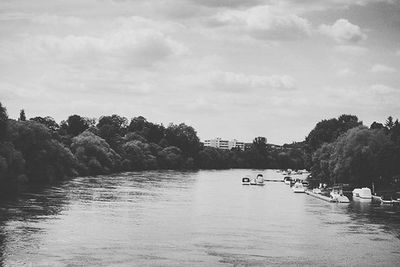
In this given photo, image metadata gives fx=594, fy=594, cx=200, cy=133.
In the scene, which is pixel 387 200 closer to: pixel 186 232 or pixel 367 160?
pixel 367 160

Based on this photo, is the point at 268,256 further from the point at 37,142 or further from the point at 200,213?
the point at 37,142

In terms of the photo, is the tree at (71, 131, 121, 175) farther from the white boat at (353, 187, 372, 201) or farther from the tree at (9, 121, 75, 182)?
the white boat at (353, 187, 372, 201)

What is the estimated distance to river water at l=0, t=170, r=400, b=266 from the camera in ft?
135

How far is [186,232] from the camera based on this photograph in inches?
2071

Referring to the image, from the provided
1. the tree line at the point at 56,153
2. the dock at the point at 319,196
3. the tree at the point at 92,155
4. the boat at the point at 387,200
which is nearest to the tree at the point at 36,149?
the tree line at the point at 56,153

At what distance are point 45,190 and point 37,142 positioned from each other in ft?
62.6

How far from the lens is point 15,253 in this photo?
40.2 metres

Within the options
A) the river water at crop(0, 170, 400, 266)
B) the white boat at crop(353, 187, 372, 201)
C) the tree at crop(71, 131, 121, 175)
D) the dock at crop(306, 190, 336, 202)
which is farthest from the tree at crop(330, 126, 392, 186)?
the tree at crop(71, 131, 121, 175)

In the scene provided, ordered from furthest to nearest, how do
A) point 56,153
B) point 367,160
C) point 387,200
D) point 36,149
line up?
point 56,153 < point 36,149 < point 367,160 < point 387,200

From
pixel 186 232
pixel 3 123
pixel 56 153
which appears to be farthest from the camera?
pixel 56 153

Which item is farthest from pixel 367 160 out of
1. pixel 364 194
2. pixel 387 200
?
pixel 387 200

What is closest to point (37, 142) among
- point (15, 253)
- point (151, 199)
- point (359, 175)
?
point (151, 199)

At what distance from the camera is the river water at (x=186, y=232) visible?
41094 millimetres

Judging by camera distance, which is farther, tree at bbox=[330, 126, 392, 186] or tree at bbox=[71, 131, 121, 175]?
tree at bbox=[71, 131, 121, 175]
